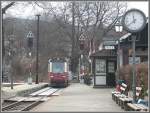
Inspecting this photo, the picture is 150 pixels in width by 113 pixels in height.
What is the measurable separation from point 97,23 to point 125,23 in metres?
49.7

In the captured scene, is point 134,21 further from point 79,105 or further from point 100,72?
point 100,72

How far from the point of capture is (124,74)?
30344 millimetres

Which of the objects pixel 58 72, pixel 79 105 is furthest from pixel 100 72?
pixel 79 105

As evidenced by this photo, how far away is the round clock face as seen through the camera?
19.9 meters

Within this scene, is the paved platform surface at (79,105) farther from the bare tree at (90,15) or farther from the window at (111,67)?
the bare tree at (90,15)

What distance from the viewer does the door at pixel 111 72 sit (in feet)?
149

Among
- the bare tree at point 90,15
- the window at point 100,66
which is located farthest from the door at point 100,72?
the bare tree at point 90,15

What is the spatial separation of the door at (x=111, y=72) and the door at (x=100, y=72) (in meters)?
0.39

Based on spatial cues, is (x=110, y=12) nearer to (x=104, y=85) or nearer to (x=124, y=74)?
(x=104, y=85)

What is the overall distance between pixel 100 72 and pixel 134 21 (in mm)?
26115

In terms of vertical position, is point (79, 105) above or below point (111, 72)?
below

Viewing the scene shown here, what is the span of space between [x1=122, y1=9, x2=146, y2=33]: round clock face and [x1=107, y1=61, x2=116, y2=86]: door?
1001 inches

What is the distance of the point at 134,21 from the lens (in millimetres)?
19875

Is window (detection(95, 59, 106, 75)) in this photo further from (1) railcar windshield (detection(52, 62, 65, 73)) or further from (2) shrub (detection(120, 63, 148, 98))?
(2) shrub (detection(120, 63, 148, 98))
